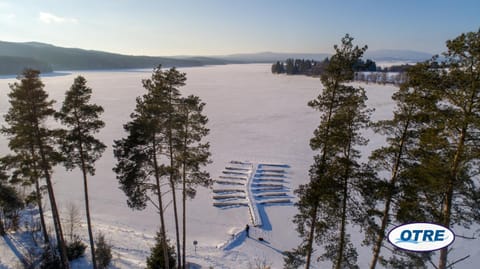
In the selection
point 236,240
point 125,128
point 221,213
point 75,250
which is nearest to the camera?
point 125,128

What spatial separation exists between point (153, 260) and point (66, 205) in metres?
11.2

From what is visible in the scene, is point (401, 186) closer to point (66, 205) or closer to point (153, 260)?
point (153, 260)

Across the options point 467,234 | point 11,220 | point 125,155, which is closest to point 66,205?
point 11,220

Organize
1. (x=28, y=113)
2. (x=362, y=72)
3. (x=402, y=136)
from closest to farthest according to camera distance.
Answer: (x=402, y=136) → (x=28, y=113) → (x=362, y=72)

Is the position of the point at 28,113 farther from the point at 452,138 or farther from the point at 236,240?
the point at 452,138

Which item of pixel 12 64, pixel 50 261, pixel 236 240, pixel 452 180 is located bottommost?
pixel 236 240

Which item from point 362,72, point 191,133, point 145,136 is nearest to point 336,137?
point 191,133

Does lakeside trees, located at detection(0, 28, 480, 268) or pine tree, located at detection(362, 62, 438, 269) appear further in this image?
pine tree, located at detection(362, 62, 438, 269)

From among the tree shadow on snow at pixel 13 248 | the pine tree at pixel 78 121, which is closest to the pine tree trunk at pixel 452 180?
the pine tree at pixel 78 121

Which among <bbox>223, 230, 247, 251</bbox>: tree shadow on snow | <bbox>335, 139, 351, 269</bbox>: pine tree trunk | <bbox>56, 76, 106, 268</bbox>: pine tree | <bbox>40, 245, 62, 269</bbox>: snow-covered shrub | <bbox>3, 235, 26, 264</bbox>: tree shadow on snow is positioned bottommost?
<bbox>223, 230, 247, 251</bbox>: tree shadow on snow

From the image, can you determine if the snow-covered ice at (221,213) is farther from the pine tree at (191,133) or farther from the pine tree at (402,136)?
the pine tree at (402,136)

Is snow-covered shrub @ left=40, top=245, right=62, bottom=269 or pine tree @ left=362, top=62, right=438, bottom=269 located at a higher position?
pine tree @ left=362, top=62, right=438, bottom=269

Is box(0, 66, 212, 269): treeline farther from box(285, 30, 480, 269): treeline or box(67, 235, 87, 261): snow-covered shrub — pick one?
box(285, 30, 480, 269): treeline

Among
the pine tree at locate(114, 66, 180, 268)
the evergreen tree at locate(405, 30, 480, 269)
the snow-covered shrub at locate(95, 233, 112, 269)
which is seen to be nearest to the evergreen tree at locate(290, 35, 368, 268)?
the evergreen tree at locate(405, 30, 480, 269)
